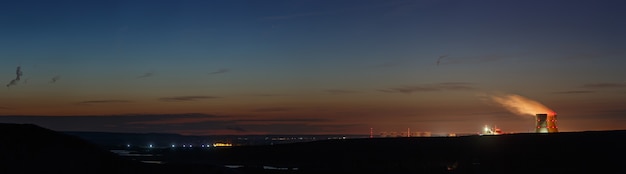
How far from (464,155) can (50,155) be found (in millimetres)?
56301

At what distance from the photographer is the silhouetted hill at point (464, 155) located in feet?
195

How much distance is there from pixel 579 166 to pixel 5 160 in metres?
45.7

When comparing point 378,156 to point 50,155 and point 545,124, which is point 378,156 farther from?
point 50,155

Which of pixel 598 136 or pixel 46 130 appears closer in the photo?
pixel 46 130

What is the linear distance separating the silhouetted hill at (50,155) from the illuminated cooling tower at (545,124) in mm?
76344

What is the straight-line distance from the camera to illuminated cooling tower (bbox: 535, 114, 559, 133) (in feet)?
328

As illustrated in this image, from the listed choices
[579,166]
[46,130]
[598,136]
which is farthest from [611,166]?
[46,130]

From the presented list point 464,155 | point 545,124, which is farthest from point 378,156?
point 545,124

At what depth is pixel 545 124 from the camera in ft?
329

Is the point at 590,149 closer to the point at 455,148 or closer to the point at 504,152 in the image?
the point at 504,152

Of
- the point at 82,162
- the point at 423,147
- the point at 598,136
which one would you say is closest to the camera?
the point at 82,162

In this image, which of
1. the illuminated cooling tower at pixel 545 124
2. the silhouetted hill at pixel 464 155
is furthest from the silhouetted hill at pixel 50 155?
the illuminated cooling tower at pixel 545 124

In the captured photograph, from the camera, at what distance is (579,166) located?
2307 inches

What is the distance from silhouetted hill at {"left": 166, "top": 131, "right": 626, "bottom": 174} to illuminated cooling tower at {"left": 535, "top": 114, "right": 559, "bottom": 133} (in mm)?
6022
